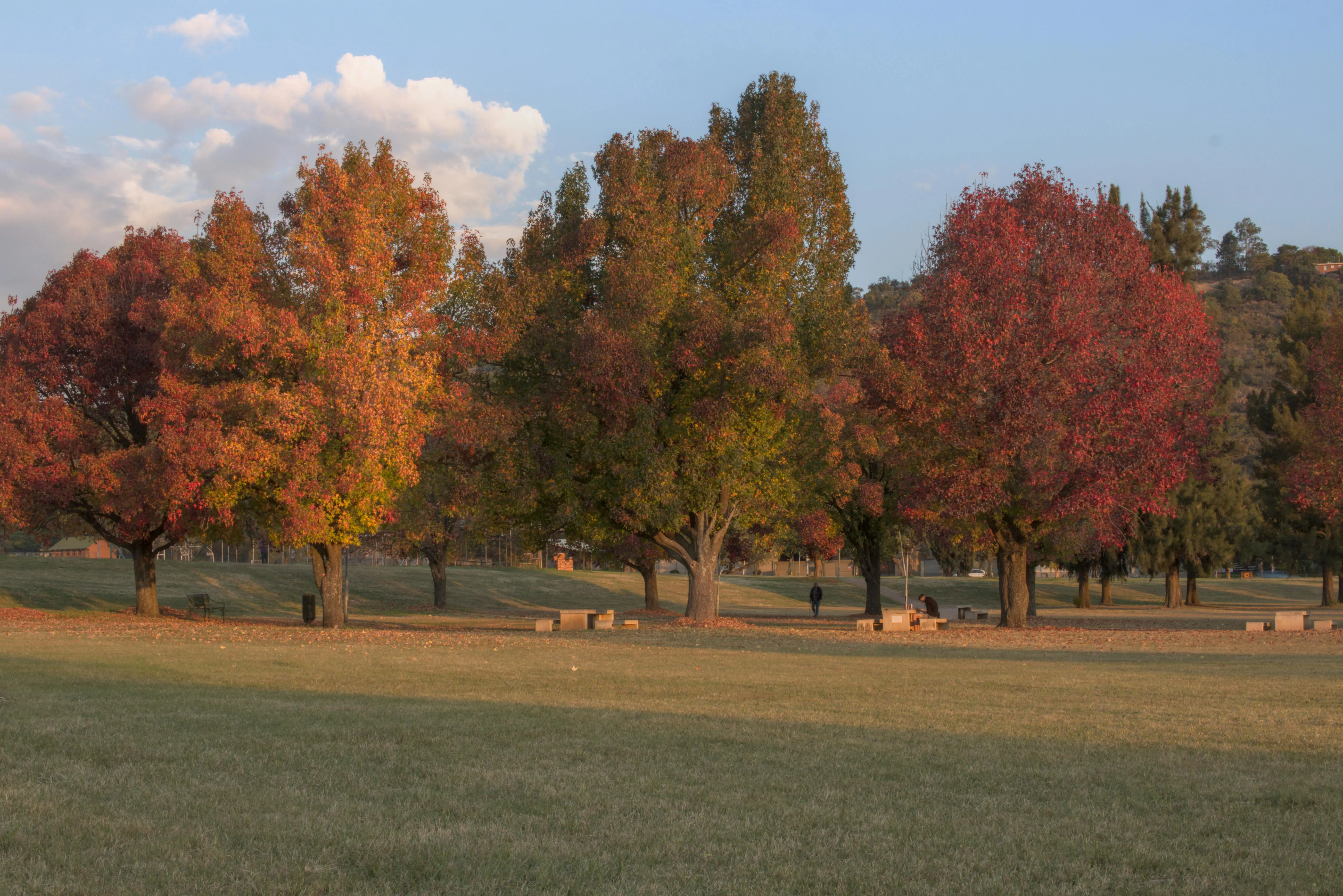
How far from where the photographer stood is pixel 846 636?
1117 inches

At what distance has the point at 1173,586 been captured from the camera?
202ft

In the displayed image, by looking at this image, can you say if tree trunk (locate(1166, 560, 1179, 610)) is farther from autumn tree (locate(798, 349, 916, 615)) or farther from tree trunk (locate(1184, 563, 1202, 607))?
autumn tree (locate(798, 349, 916, 615))

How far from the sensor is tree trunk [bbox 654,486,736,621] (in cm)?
3281

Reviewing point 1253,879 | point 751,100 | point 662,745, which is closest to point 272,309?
point 751,100

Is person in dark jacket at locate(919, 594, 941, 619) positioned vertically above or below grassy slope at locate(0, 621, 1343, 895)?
below

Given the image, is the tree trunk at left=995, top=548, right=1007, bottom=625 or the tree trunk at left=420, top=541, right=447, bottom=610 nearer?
the tree trunk at left=995, top=548, right=1007, bottom=625

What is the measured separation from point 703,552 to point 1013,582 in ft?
34.2

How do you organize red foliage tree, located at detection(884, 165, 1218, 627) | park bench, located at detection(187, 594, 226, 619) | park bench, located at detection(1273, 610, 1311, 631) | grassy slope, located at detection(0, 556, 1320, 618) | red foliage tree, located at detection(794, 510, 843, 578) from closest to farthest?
1. red foliage tree, located at detection(884, 165, 1218, 627)
2. park bench, located at detection(1273, 610, 1311, 631)
3. park bench, located at detection(187, 594, 226, 619)
4. red foliage tree, located at detection(794, 510, 843, 578)
5. grassy slope, located at detection(0, 556, 1320, 618)

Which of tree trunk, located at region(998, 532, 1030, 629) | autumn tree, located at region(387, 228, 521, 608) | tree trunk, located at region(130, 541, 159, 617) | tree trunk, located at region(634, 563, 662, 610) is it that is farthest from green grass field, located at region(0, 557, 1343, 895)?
tree trunk, located at region(634, 563, 662, 610)

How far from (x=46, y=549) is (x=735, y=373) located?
328 feet

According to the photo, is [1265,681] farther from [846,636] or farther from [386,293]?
[386,293]

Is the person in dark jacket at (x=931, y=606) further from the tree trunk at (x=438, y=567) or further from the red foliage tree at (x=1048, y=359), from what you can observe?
the tree trunk at (x=438, y=567)

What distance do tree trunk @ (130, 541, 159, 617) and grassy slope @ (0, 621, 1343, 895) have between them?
23.0 m

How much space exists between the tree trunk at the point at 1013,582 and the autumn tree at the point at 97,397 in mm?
25227
